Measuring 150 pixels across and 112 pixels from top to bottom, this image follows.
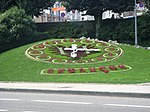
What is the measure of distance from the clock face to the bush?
105 inches

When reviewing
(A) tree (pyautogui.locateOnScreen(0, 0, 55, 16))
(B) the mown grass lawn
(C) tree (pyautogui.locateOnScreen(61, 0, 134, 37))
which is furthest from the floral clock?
(A) tree (pyautogui.locateOnScreen(0, 0, 55, 16))

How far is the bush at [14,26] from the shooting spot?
30759mm

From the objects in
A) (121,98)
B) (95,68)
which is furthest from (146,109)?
(95,68)

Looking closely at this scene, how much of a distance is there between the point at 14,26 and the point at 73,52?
288 inches

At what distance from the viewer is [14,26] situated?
31125mm

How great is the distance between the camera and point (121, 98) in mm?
13008

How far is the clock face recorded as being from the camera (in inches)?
1016

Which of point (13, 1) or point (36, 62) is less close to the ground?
point (13, 1)

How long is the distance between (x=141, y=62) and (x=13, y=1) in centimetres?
2020

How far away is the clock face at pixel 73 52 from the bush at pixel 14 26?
8.79 feet

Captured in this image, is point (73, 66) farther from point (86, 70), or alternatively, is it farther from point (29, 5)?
point (29, 5)

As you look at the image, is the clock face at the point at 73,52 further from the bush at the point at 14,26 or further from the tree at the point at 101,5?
the tree at the point at 101,5

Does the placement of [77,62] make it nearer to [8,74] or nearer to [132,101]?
[8,74]

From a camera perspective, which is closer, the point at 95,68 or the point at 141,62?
the point at 95,68
